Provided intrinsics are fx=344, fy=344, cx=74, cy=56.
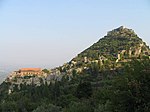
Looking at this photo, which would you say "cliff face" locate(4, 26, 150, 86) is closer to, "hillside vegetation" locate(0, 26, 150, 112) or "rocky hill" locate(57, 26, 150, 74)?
"rocky hill" locate(57, 26, 150, 74)

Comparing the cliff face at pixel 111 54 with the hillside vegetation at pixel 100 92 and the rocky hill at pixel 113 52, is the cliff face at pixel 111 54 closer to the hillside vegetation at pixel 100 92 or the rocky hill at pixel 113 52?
the rocky hill at pixel 113 52

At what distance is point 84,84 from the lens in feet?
130

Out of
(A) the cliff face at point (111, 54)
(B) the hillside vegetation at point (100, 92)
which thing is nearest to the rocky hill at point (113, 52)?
(A) the cliff face at point (111, 54)

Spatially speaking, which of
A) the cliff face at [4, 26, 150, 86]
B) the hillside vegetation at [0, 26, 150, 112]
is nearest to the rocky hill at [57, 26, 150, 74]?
the cliff face at [4, 26, 150, 86]

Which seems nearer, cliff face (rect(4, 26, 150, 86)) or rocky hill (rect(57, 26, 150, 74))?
cliff face (rect(4, 26, 150, 86))

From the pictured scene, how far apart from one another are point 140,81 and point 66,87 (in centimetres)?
3352

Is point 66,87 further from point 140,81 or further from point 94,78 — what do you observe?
point 140,81

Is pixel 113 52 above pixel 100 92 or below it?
above

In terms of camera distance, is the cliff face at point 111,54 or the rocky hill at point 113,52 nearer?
the cliff face at point 111,54

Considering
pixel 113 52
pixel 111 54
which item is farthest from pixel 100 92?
pixel 113 52

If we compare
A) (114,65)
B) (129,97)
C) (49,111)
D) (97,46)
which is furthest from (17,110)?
(97,46)

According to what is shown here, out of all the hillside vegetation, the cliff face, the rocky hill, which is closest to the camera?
the hillside vegetation

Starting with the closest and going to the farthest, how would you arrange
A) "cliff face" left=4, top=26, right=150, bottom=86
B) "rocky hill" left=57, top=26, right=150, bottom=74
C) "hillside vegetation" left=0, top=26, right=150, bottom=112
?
"hillside vegetation" left=0, top=26, right=150, bottom=112, "cliff face" left=4, top=26, right=150, bottom=86, "rocky hill" left=57, top=26, right=150, bottom=74

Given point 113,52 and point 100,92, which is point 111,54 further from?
point 100,92
